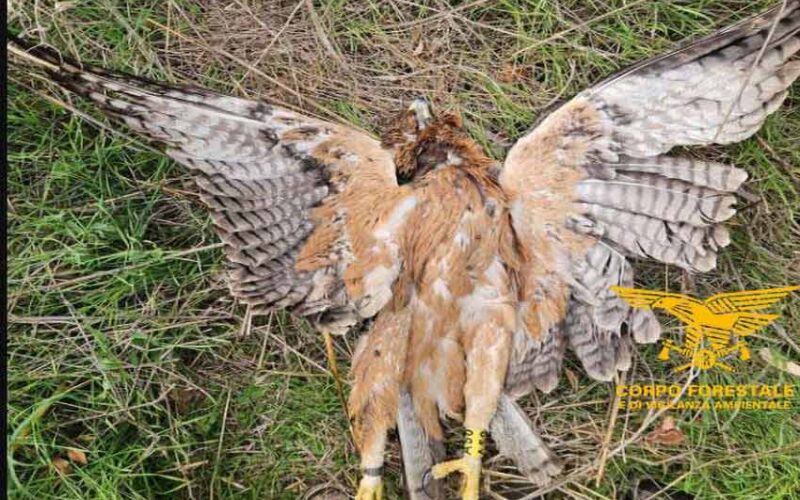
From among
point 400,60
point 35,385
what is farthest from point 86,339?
point 400,60

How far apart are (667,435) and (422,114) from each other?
3.65 ft

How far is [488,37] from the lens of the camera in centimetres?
235

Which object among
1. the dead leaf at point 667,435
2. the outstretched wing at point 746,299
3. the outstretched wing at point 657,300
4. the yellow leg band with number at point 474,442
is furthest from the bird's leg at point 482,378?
the outstretched wing at point 746,299

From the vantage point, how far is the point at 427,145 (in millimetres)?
2020

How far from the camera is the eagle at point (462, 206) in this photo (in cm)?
195

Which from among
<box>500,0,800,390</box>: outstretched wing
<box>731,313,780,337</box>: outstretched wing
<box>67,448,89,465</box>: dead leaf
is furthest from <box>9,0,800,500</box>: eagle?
<box>67,448,89,465</box>: dead leaf

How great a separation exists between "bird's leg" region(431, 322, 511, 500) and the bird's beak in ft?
1.79

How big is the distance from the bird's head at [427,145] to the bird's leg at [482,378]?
0.43m

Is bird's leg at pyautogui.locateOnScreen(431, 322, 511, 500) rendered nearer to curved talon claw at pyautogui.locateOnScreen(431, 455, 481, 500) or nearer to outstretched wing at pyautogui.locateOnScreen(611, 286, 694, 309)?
curved talon claw at pyautogui.locateOnScreen(431, 455, 481, 500)

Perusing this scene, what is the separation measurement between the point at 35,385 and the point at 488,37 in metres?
1.62

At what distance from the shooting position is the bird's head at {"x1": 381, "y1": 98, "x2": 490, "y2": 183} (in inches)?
79.0

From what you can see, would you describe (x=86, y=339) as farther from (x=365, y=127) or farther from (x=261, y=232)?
(x=365, y=127)

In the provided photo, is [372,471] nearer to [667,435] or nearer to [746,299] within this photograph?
[667,435]

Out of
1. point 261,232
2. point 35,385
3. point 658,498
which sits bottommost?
point 658,498
